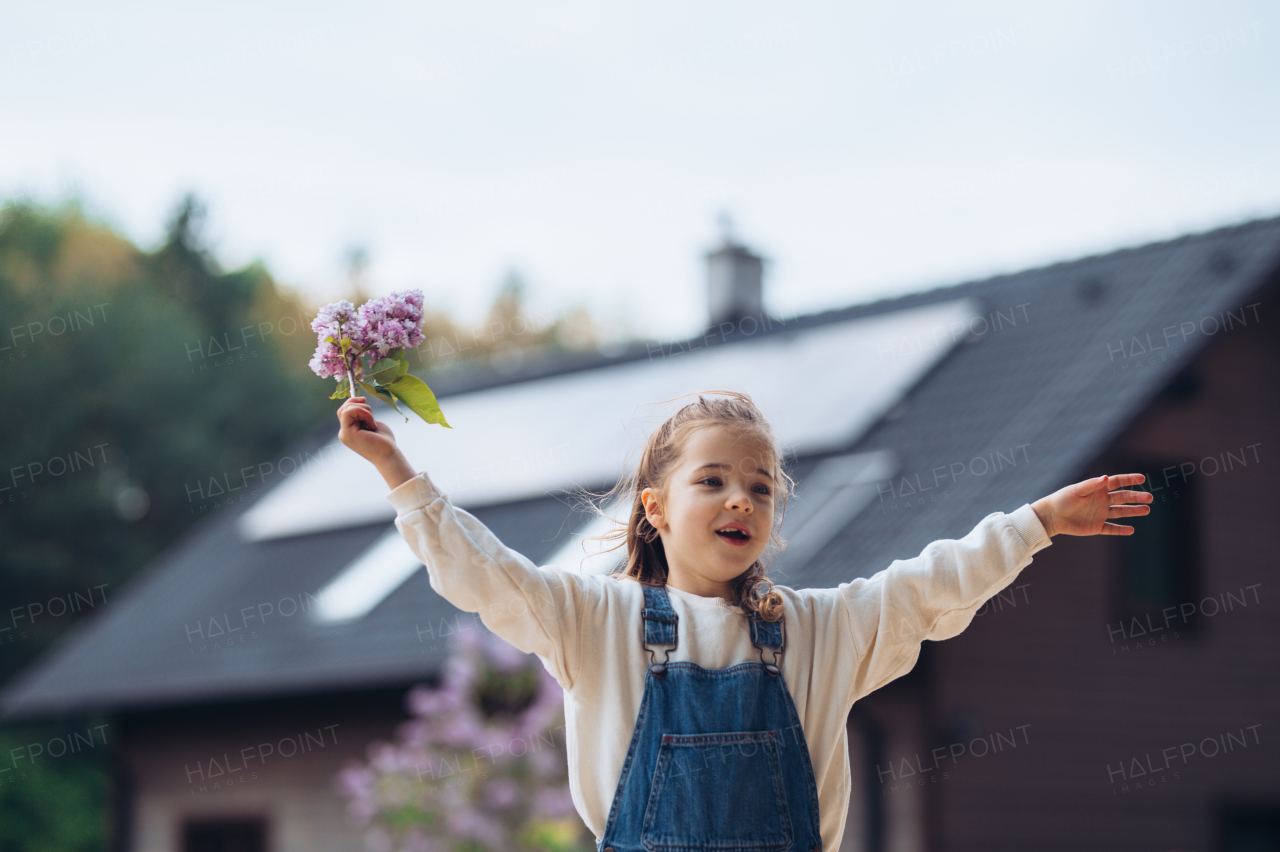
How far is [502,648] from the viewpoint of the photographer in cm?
769

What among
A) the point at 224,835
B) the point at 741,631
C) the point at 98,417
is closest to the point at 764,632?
the point at 741,631

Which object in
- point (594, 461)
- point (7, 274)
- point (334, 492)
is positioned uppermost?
point (7, 274)

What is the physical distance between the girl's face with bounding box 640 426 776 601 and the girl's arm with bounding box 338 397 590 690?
260 millimetres

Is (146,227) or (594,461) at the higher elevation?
(146,227)

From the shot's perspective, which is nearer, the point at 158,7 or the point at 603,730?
the point at 603,730

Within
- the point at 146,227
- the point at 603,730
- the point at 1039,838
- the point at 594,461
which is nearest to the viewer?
the point at 603,730

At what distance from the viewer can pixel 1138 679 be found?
8883mm

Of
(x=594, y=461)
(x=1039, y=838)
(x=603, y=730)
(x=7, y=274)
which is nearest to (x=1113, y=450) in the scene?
(x=1039, y=838)

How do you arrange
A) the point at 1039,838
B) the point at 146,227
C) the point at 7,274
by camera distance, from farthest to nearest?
1. the point at 146,227
2. the point at 7,274
3. the point at 1039,838

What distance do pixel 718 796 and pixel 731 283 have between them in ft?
36.4

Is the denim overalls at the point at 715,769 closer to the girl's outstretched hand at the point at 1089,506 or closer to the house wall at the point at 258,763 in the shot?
the girl's outstretched hand at the point at 1089,506

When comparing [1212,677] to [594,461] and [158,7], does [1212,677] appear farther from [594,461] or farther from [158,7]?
[158,7]

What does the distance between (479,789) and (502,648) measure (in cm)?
85

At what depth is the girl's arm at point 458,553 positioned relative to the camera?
6.91 feet
